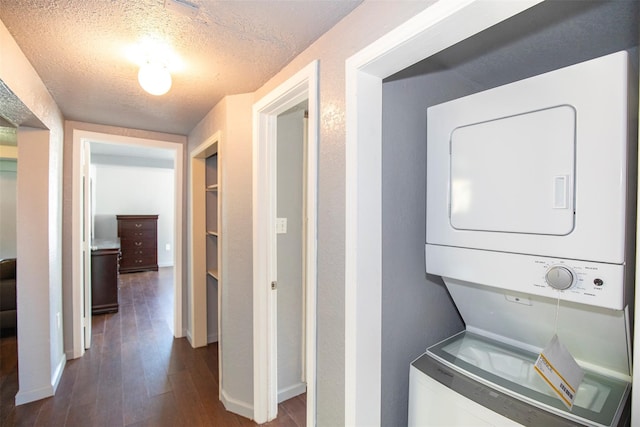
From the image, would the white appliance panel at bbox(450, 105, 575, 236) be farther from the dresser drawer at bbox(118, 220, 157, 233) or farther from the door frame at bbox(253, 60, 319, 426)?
the dresser drawer at bbox(118, 220, 157, 233)

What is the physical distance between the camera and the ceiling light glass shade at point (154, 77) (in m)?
1.48

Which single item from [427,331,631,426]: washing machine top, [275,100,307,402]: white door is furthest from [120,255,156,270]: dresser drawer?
[427,331,631,426]: washing machine top

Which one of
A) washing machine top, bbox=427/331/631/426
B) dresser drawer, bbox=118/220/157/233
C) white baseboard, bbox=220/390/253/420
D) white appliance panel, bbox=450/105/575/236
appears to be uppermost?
white appliance panel, bbox=450/105/575/236

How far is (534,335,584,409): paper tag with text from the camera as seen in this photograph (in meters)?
0.88

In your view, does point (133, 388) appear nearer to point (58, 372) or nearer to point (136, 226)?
point (58, 372)

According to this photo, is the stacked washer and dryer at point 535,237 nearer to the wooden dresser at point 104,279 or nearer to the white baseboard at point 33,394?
the white baseboard at point 33,394

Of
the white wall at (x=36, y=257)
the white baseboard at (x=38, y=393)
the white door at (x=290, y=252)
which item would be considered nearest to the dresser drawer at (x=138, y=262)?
A: the white baseboard at (x=38, y=393)

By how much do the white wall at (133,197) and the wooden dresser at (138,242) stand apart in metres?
0.37

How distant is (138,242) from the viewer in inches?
244

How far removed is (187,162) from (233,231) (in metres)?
1.52

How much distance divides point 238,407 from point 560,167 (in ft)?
7.34

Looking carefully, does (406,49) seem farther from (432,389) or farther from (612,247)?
(432,389)

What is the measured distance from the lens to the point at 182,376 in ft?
8.00

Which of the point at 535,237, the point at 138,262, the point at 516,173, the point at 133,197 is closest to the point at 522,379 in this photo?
the point at 535,237
